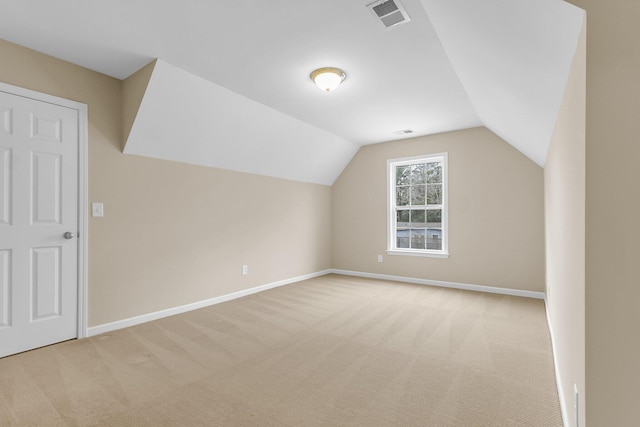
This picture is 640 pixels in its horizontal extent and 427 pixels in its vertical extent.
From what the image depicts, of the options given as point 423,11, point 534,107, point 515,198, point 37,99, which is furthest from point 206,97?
point 515,198

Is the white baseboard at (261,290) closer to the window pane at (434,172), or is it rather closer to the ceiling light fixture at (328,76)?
the window pane at (434,172)

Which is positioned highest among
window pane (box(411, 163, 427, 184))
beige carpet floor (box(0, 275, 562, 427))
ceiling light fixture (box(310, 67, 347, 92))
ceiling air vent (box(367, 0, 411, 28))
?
ceiling air vent (box(367, 0, 411, 28))

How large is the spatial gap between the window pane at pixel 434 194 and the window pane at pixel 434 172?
0.33 feet

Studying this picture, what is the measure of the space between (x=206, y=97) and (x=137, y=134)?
2.62 feet

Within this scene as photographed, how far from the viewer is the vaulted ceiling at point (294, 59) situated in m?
1.70

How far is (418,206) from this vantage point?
528 cm

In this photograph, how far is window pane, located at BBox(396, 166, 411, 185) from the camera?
542 centimetres

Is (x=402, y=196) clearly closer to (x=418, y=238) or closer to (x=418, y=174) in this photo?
(x=418, y=174)

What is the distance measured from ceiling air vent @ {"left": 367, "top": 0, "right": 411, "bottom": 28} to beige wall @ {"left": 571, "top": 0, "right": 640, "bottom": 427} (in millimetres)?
1218

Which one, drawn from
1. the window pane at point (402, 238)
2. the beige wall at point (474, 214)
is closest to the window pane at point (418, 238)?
the window pane at point (402, 238)

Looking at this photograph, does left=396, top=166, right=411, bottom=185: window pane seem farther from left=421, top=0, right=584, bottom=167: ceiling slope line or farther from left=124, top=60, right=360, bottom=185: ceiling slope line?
left=421, top=0, right=584, bottom=167: ceiling slope line

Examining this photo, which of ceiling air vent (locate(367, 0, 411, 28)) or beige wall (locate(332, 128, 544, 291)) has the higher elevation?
ceiling air vent (locate(367, 0, 411, 28))

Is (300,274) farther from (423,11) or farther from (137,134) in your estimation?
(423,11)

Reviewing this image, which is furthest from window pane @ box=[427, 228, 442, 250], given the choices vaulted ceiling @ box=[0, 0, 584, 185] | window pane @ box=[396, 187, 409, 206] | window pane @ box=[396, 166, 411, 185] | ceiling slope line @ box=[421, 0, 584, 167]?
ceiling slope line @ box=[421, 0, 584, 167]
